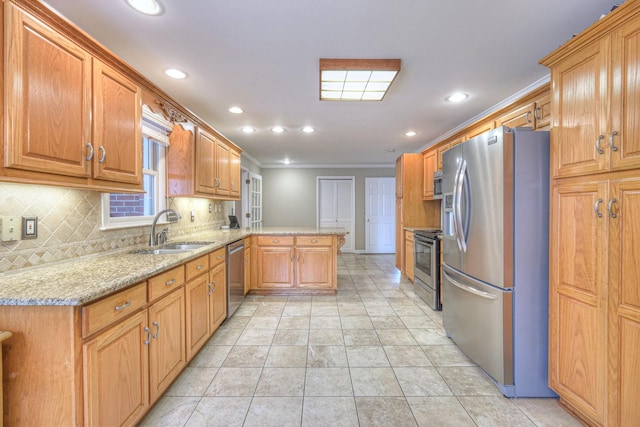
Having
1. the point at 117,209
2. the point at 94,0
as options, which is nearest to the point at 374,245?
the point at 117,209

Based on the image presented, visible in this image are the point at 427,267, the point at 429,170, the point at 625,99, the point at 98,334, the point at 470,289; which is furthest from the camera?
the point at 429,170

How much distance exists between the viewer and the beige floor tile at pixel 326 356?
2.14m

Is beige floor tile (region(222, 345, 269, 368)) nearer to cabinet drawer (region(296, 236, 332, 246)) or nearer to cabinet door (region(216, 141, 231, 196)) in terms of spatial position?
cabinet drawer (region(296, 236, 332, 246))

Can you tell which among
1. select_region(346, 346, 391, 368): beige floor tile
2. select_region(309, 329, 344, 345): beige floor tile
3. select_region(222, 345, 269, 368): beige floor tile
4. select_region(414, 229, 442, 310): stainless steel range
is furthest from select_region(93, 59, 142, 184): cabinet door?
select_region(414, 229, 442, 310): stainless steel range

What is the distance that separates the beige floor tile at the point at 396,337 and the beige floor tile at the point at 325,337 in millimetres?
389

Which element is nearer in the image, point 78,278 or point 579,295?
point 78,278

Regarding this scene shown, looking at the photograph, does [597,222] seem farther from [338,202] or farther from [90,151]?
[338,202]

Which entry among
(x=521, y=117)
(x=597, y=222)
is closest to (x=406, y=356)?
(x=597, y=222)

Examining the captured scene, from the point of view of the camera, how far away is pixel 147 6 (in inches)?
61.4

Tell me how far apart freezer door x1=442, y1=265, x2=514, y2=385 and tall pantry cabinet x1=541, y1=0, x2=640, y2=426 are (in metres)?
0.23

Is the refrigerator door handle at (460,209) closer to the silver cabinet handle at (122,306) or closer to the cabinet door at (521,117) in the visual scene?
the cabinet door at (521,117)

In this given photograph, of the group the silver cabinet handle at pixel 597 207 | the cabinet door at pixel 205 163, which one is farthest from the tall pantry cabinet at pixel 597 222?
the cabinet door at pixel 205 163

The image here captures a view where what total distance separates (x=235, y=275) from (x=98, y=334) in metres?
1.88

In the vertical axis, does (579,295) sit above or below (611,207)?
below
